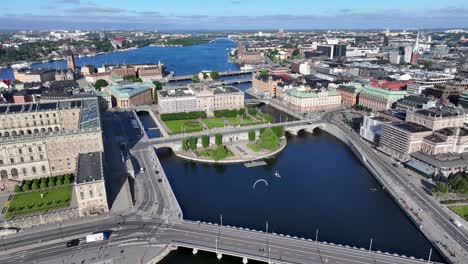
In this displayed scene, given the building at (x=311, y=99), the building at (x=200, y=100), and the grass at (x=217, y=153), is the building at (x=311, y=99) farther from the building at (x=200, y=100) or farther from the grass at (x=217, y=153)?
the grass at (x=217, y=153)

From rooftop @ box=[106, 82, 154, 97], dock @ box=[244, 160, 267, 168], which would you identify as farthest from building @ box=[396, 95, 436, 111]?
rooftop @ box=[106, 82, 154, 97]

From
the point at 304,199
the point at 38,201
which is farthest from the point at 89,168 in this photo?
the point at 304,199

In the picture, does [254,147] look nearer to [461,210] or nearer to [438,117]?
[438,117]

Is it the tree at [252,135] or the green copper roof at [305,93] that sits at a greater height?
the green copper roof at [305,93]

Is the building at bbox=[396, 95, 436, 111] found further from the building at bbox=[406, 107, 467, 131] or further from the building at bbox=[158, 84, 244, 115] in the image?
the building at bbox=[158, 84, 244, 115]

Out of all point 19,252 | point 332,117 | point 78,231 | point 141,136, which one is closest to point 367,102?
point 332,117

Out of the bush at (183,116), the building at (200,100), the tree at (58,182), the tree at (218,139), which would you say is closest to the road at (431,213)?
the tree at (218,139)
